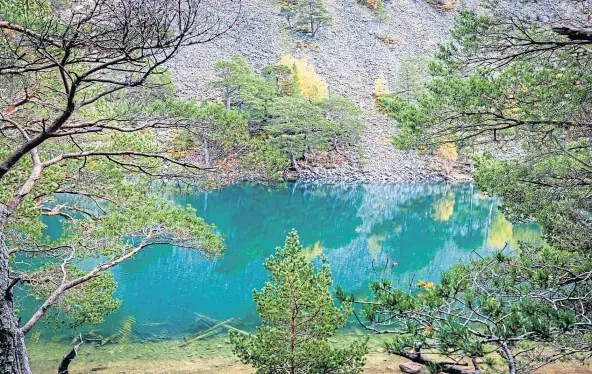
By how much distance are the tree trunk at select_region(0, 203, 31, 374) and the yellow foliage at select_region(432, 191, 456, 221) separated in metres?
23.7

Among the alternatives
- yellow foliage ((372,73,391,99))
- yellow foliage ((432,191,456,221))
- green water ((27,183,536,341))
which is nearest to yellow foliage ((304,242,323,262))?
green water ((27,183,536,341))

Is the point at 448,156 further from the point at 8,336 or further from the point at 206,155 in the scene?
the point at 8,336

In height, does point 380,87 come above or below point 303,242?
above

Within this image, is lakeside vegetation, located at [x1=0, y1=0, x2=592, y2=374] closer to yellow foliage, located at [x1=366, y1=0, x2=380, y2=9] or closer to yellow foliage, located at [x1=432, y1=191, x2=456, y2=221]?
yellow foliage, located at [x1=432, y1=191, x2=456, y2=221]

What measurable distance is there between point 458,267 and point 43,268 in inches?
208

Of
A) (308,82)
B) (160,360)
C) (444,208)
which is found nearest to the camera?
(160,360)

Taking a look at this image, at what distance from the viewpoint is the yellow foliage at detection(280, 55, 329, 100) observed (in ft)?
131

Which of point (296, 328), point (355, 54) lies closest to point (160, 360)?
point (296, 328)

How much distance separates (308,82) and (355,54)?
14.4m

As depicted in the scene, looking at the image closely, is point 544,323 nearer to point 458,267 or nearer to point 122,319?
point 458,267

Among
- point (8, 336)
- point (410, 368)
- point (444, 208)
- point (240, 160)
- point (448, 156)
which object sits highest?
point (240, 160)

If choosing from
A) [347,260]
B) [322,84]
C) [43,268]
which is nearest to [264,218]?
[347,260]

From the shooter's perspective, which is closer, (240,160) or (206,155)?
(206,155)

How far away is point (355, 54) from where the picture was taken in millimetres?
52312
